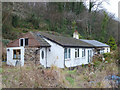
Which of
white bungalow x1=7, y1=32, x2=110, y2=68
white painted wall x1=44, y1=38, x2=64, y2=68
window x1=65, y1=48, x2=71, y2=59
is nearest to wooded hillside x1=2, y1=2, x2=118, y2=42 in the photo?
white bungalow x1=7, y1=32, x2=110, y2=68

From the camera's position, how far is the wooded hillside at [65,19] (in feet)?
91.9

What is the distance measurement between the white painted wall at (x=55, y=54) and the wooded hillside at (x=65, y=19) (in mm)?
13851

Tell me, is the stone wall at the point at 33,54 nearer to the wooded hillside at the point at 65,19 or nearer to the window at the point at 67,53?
the window at the point at 67,53

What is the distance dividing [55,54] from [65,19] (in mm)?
18461

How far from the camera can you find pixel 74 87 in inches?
Result: 219

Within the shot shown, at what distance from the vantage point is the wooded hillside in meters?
28.0

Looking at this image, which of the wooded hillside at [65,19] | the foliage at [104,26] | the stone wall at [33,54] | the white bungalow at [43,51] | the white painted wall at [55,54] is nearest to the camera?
the stone wall at [33,54]

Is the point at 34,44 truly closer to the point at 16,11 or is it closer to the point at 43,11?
the point at 16,11

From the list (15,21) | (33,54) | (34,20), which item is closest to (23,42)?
(33,54)

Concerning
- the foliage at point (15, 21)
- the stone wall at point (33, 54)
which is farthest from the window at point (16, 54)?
the foliage at point (15, 21)

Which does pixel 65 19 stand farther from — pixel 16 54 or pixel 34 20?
pixel 16 54

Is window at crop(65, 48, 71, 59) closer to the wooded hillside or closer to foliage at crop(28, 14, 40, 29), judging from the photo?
the wooded hillside

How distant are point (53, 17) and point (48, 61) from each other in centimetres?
1944

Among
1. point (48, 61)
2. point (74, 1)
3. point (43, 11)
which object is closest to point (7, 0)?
point (43, 11)
